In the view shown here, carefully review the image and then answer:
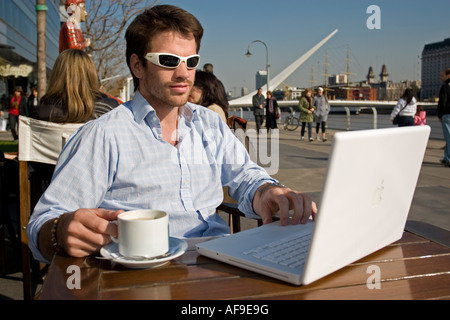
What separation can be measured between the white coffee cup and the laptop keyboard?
0.22 metres

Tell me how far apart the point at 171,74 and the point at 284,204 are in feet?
2.19

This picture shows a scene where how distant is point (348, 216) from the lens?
1.03 metres

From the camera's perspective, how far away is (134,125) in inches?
69.1

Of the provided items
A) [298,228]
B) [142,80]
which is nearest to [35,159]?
[142,80]

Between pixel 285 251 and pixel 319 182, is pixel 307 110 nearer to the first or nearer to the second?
pixel 319 182

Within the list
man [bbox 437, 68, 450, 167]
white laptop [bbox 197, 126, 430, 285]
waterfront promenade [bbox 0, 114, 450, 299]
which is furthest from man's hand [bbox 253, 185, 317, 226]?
man [bbox 437, 68, 450, 167]

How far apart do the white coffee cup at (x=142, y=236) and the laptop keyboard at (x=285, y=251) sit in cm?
22

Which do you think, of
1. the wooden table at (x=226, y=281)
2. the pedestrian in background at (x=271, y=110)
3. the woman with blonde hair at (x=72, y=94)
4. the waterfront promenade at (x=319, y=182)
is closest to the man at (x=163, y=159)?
the wooden table at (x=226, y=281)

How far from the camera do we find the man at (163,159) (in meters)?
1.56

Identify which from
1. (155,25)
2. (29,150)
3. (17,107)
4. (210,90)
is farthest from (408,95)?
(17,107)
